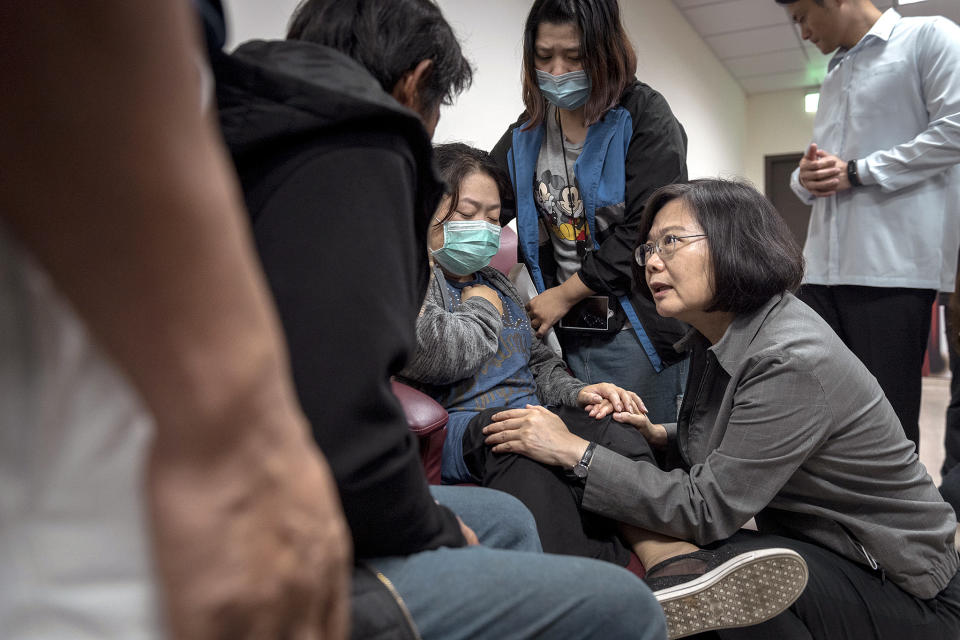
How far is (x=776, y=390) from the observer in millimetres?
1399

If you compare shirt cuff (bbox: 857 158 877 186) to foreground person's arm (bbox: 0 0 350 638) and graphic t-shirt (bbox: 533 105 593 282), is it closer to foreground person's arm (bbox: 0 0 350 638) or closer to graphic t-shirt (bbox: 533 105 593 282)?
graphic t-shirt (bbox: 533 105 593 282)

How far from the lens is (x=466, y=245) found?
193 cm

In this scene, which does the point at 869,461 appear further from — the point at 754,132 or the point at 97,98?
the point at 754,132

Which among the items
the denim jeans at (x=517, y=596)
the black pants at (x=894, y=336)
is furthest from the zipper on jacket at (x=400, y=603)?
the black pants at (x=894, y=336)

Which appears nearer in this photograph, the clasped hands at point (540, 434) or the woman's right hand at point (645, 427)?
the clasped hands at point (540, 434)

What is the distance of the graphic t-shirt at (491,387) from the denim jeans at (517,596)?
0.89 m

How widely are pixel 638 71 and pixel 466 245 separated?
305 cm

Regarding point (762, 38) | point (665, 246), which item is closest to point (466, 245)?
point (665, 246)

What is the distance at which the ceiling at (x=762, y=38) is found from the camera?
18.1 feet

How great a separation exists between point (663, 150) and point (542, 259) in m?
0.49

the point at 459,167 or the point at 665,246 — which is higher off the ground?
the point at 459,167

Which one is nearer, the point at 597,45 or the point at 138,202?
the point at 138,202

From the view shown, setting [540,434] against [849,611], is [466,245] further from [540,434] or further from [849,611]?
[849,611]

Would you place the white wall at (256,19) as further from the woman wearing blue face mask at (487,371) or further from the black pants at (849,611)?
the black pants at (849,611)
